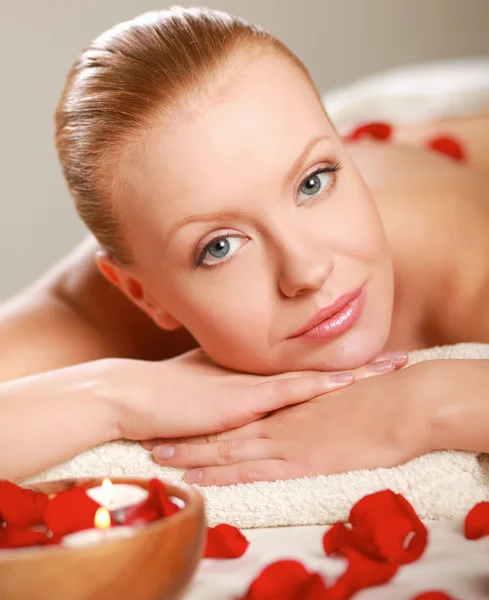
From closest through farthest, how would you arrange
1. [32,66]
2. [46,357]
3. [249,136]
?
[249,136] < [46,357] < [32,66]

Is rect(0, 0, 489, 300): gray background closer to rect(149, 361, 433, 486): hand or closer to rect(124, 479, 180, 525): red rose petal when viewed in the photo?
rect(149, 361, 433, 486): hand

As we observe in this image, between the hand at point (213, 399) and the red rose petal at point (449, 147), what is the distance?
46.2 inches

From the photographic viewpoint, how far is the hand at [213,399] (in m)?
1.19

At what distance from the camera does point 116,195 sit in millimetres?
1278

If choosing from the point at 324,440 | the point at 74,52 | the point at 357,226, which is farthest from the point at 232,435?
the point at 74,52

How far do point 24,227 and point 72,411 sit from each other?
2435 mm

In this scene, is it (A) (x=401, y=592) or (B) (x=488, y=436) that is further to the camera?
(B) (x=488, y=436)

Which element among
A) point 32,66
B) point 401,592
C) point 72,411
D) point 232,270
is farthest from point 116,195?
point 32,66

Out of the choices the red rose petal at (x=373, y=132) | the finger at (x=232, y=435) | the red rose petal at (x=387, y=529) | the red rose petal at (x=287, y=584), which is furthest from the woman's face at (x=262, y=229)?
the red rose petal at (x=373, y=132)

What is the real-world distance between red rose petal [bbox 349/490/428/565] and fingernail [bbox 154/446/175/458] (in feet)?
1.08

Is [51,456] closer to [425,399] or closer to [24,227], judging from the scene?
[425,399]

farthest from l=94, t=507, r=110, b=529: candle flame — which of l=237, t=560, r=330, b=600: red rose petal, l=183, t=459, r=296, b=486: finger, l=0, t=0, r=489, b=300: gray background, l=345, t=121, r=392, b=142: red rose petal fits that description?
l=0, t=0, r=489, b=300: gray background

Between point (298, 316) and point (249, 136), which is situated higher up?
point (249, 136)

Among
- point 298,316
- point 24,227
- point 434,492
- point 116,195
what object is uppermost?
point 116,195
